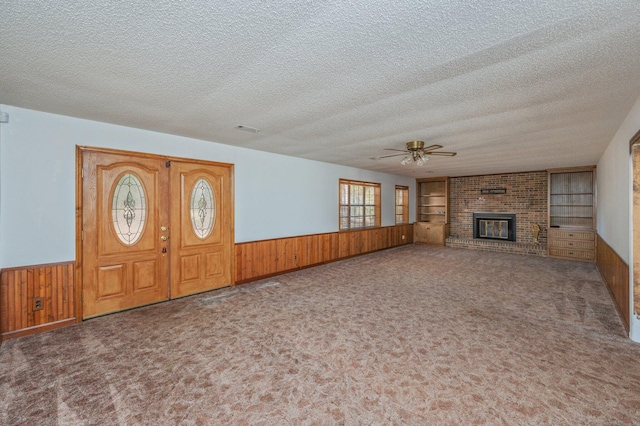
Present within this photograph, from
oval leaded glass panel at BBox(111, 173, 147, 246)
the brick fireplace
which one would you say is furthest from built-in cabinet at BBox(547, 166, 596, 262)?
oval leaded glass panel at BBox(111, 173, 147, 246)

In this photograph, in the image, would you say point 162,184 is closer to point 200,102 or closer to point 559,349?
point 200,102

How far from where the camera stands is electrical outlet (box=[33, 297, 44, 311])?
3.17 meters

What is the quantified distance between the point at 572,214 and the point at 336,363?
28.5 ft

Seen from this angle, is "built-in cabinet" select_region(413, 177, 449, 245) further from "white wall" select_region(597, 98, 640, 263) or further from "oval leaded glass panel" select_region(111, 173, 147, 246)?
"oval leaded glass panel" select_region(111, 173, 147, 246)

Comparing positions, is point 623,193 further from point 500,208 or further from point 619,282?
point 500,208

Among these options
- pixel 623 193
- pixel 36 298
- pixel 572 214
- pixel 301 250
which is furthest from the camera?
pixel 572 214

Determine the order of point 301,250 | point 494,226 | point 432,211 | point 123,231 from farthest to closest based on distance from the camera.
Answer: point 432,211 → point 494,226 → point 301,250 → point 123,231

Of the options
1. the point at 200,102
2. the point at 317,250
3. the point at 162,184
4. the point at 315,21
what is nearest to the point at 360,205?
the point at 317,250

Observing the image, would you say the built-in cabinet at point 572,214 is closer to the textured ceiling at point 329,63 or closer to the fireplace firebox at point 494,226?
the fireplace firebox at point 494,226

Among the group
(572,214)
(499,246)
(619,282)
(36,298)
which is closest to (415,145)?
(619,282)

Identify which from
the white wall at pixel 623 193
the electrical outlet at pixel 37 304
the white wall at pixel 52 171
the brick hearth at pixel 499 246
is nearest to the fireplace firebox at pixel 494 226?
the brick hearth at pixel 499 246

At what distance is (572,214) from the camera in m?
7.76

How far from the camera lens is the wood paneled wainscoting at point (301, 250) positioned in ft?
17.2

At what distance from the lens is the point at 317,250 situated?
669 centimetres
